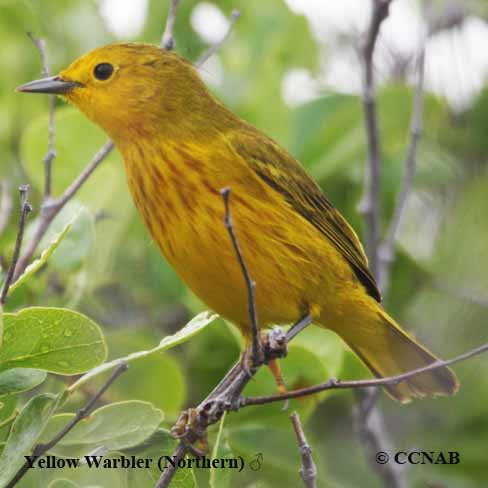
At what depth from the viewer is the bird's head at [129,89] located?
4.54 meters

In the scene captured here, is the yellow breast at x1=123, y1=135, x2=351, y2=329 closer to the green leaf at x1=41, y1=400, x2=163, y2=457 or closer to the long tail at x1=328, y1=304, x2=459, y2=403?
the long tail at x1=328, y1=304, x2=459, y2=403

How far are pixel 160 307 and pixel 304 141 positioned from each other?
1160mm

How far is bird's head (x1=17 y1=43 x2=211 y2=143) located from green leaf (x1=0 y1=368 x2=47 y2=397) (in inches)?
57.5

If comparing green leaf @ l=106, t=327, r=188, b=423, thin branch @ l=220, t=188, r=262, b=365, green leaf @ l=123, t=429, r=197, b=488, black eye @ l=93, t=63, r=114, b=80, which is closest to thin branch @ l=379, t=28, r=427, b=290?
green leaf @ l=106, t=327, r=188, b=423

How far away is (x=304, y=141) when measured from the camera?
575cm

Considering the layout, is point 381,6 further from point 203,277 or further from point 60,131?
point 60,131

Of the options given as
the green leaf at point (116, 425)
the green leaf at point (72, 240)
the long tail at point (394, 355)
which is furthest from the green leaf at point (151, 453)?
the long tail at point (394, 355)

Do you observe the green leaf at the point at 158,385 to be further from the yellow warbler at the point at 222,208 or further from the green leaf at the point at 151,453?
the green leaf at the point at 151,453

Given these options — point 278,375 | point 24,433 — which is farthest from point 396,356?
point 24,433

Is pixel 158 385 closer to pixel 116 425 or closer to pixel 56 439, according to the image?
pixel 116 425

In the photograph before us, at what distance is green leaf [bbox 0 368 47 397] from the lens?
10.7ft

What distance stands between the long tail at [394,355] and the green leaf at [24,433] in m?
2.00

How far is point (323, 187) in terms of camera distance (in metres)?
5.78

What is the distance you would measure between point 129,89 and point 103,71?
139 mm
